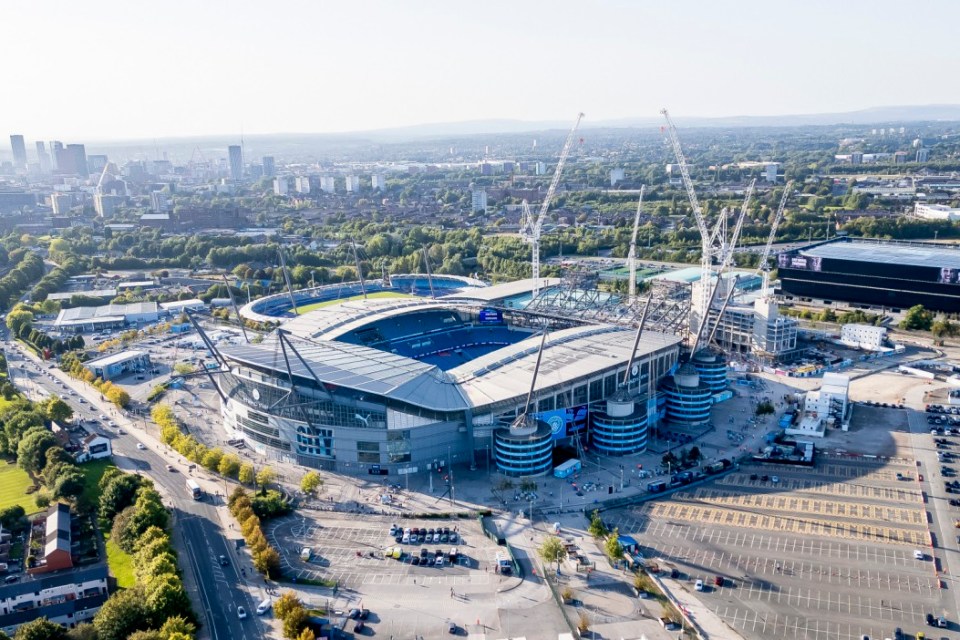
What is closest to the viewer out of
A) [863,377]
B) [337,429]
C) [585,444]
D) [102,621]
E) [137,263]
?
[102,621]

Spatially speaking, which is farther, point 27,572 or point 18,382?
point 18,382

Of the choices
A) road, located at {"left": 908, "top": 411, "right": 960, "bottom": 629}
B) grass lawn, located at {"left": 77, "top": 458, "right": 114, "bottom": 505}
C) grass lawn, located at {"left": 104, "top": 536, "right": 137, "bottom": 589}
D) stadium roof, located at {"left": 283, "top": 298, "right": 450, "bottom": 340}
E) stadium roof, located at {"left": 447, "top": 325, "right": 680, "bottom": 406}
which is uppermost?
stadium roof, located at {"left": 283, "top": 298, "right": 450, "bottom": 340}

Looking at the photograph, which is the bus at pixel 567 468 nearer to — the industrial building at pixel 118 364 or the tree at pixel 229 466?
the tree at pixel 229 466

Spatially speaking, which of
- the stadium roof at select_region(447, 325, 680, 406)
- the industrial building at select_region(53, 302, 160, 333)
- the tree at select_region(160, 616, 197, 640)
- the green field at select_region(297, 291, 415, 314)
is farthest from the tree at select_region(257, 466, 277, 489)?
the industrial building at select_region(53, 302, 160, 333)

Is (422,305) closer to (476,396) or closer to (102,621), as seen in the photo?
(476,396)

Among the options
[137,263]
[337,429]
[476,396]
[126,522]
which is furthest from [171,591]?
[137,263]

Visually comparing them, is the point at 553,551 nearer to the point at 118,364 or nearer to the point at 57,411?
the point at 57,411

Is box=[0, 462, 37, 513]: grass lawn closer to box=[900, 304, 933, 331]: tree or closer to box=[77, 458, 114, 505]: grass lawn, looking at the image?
box=[77, 458, 114, 505]: grass lawn
